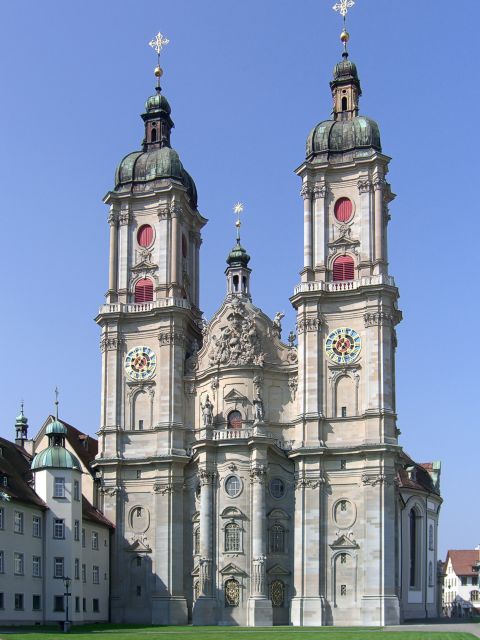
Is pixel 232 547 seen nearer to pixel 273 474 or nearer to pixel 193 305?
pixel 273 474

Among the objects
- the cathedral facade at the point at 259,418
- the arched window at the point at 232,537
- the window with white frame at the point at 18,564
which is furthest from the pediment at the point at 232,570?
the window with white frame at the point at 18,564

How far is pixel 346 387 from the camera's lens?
82.4 m

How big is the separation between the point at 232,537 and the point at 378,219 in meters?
24.7

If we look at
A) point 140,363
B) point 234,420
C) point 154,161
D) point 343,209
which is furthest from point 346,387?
point 154,161

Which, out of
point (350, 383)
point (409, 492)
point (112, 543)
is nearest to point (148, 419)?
point (112, 543)

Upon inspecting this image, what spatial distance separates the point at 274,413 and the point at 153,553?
13.2 m

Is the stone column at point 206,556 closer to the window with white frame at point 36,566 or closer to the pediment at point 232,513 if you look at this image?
the pediment at point 232,513

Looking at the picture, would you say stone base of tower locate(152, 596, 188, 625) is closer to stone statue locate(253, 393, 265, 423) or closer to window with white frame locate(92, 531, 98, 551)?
window with white frame locate(92, 531, 98, 551)

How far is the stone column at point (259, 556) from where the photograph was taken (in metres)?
Result: 78.4

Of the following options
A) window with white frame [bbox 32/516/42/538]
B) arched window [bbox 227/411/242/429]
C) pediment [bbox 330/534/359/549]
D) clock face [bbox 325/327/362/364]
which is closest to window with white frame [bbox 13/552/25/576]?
window with white frame [bbox 32/516/42/538]

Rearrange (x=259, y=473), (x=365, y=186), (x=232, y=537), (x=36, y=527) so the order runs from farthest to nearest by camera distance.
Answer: (x=365, y=186) → (x=232, y=537) → (x=259, y=473) → (x=36, y=527)

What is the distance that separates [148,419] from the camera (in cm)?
8694

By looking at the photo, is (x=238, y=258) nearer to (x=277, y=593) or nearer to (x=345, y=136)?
(x=345, y=136)

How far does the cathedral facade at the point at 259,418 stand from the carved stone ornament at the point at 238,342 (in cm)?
12
